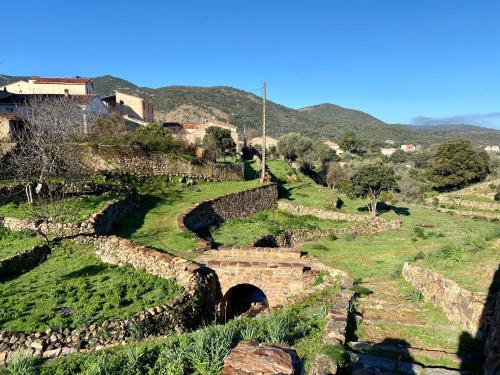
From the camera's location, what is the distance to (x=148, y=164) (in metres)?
29.2

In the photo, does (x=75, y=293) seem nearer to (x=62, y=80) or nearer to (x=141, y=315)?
(x=141, y=315)

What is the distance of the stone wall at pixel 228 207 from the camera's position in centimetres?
2136

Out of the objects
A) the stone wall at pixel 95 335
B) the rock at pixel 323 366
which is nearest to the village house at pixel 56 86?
the stone wall at pixel 95 335

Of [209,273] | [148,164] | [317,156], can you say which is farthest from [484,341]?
[317,156]

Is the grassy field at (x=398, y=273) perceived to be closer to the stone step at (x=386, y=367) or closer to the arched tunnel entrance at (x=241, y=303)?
the stone step at (x=386, y=367)

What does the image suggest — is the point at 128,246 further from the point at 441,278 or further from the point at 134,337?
the point at 441,278

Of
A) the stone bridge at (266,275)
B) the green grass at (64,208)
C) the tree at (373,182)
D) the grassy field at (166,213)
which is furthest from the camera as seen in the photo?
the tree at (373,182)

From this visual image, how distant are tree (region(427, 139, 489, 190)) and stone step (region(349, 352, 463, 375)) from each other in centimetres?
5566

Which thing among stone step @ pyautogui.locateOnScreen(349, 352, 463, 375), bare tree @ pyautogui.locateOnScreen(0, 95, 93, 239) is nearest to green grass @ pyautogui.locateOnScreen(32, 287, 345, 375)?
stone step @ pyautogui.locateOnScreen(349, 352, 463, 375)

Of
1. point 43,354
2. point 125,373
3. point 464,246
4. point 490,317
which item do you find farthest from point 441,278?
point 43,354

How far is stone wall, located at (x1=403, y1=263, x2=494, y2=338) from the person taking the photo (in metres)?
8.03

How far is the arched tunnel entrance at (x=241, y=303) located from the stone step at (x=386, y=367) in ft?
23.6

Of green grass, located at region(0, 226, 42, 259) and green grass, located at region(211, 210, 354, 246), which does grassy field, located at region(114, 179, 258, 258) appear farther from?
green grass, located at region(0, 226, 42, 259)

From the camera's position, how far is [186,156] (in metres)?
31.4
